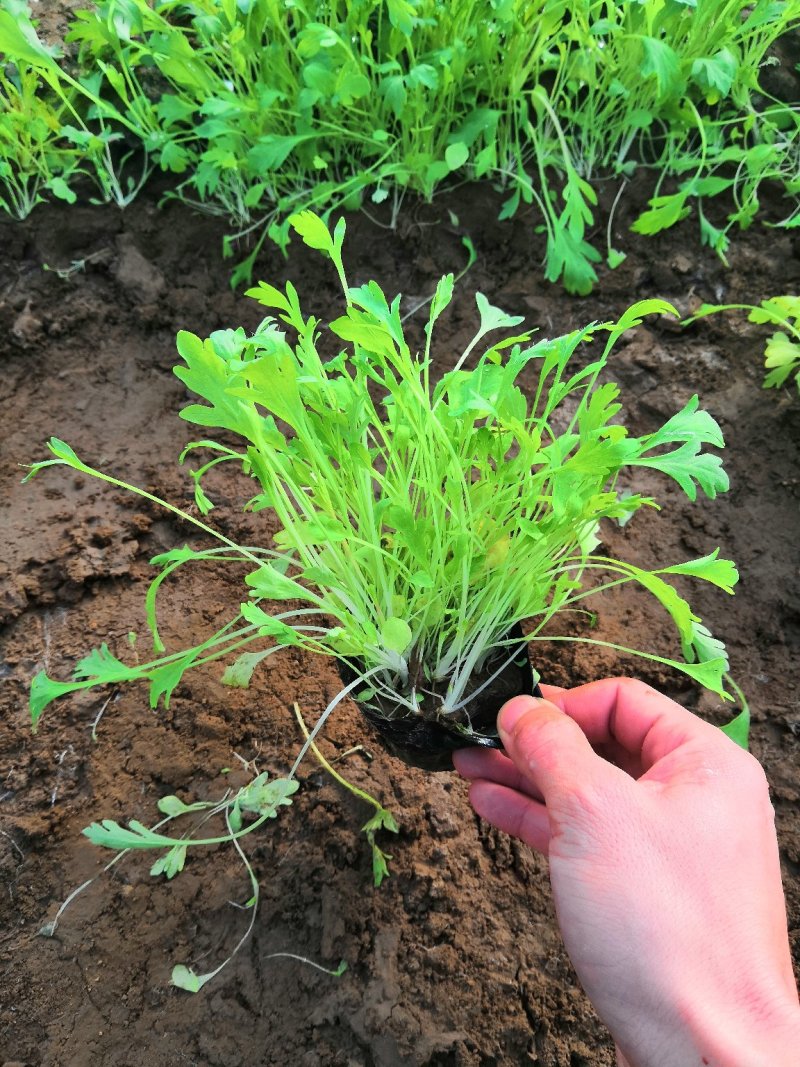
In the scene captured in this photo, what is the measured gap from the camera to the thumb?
0.78 metres

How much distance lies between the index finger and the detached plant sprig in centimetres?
7

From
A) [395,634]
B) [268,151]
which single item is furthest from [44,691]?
[268,151]

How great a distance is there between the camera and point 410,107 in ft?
5.49

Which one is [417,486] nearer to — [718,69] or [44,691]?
[44,691]

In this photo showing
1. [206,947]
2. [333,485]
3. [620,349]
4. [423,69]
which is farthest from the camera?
[620,349]

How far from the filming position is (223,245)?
1.86 meters

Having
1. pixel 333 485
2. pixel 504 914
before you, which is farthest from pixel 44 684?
pixel 504 914

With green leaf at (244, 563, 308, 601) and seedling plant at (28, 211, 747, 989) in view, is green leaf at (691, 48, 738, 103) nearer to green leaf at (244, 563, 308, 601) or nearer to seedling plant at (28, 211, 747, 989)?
seedling plant at (28, 211, 747, 989)

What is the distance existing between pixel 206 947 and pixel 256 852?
0.15 m

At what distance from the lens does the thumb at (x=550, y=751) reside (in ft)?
2.57

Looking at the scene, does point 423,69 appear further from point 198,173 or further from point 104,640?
point 104,640

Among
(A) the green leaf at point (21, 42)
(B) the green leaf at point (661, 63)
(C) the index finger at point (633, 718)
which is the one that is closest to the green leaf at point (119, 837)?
(C) the index finger at point (633, 718)

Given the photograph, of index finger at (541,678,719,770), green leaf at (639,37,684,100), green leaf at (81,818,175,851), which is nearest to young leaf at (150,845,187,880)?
green leaf at (81,818,175,851)

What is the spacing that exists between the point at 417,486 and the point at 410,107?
121 cm
